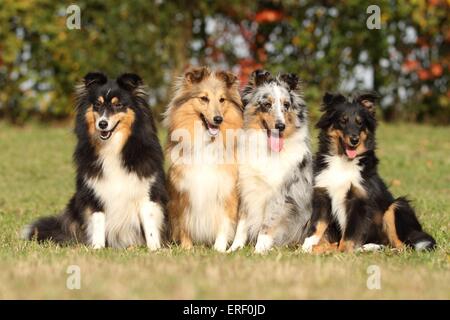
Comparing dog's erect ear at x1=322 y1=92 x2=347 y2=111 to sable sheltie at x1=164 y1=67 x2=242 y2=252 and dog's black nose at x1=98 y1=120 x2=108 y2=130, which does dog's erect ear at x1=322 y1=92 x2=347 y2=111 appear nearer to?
sable sheltie at x1=164 y1=67 x2=242 y2=252

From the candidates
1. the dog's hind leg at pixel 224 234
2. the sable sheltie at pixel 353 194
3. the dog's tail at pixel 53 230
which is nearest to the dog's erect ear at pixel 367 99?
the sable sheltie at pixel 353 194

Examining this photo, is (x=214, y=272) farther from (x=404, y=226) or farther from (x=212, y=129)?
(x=404, y=226)

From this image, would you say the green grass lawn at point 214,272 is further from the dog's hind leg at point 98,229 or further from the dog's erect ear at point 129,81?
the dog's erect ear at point 129,81

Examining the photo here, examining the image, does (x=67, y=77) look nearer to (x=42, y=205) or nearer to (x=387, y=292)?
(x=42, y=205)

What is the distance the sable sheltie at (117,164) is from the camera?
6914 mm

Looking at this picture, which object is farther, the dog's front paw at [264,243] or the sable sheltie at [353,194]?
the dog's front paw at [264,243]

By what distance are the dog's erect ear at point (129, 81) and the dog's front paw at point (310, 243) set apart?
6.56 feet

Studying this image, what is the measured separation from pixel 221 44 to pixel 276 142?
10.5 metres

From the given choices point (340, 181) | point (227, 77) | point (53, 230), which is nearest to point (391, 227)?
point (340, 181)

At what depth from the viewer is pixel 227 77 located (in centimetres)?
709

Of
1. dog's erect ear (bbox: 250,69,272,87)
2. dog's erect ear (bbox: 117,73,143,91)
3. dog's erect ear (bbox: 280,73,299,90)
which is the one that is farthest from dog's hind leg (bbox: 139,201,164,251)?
dog's erect ear (bbox: 280,73,299,90)

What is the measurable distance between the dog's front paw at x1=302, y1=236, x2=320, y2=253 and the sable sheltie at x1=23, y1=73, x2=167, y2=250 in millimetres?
1291
